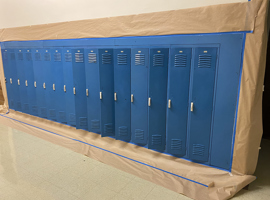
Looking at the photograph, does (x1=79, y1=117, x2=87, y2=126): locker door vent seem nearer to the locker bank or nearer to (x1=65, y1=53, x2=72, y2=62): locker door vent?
the locker bank

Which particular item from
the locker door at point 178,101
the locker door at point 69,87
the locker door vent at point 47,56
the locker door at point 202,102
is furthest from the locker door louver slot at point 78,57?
the locker door at point 202,102

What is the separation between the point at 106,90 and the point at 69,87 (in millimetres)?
912

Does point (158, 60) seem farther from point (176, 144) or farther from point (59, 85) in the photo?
point (59, 85)

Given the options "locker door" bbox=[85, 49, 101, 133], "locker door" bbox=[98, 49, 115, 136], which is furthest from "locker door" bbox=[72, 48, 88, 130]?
"locker door" bbox=[98, 49, 115, 136]

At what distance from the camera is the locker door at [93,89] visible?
3.08 metres

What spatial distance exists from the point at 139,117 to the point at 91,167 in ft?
3.42

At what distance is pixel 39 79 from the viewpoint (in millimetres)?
3992

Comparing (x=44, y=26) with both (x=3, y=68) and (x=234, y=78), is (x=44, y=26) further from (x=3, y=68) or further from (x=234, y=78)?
(x=234, y=78)

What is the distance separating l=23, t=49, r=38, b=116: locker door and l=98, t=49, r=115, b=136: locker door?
1.98 metres

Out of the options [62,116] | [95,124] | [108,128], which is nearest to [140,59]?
[108,128]

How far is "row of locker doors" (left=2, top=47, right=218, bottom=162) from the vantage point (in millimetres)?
2465

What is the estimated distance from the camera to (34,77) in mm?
4074

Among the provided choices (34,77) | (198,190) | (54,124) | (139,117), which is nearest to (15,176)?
(54,124)

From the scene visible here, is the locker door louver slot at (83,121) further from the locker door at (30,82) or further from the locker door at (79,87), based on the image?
the locker door at (30,82)
